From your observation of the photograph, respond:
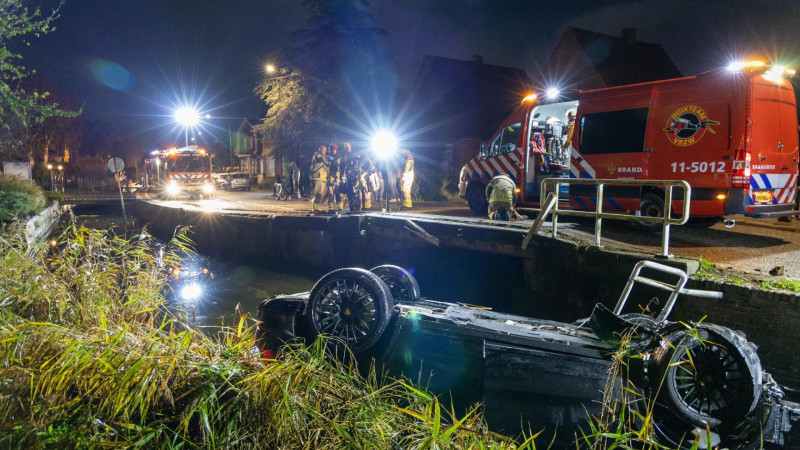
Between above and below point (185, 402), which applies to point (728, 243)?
above

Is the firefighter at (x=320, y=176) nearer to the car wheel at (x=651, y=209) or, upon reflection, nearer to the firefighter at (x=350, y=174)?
the firefighter at (x=350, y=174)

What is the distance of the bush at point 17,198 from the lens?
14098mm

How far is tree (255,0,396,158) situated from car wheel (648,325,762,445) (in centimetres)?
2070

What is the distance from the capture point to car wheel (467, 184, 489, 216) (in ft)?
42.2

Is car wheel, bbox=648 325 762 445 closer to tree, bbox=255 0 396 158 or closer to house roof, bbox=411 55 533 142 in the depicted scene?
tree, bbox=255 0 396 158

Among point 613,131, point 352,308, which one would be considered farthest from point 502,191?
point 352,308

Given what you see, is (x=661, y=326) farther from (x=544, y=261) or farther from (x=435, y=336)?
(x=544, y=261)

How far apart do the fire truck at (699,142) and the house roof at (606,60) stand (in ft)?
59.8

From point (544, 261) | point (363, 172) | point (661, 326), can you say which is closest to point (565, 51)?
point (363, 172)

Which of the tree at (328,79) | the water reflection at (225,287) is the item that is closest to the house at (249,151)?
the tree at (328,79)

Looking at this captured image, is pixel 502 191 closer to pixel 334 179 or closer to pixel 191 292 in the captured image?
pixel 334 179

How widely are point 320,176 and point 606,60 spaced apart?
20.4 meters

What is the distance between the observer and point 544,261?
722 cm

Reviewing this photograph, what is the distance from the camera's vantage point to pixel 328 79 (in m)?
22.5
